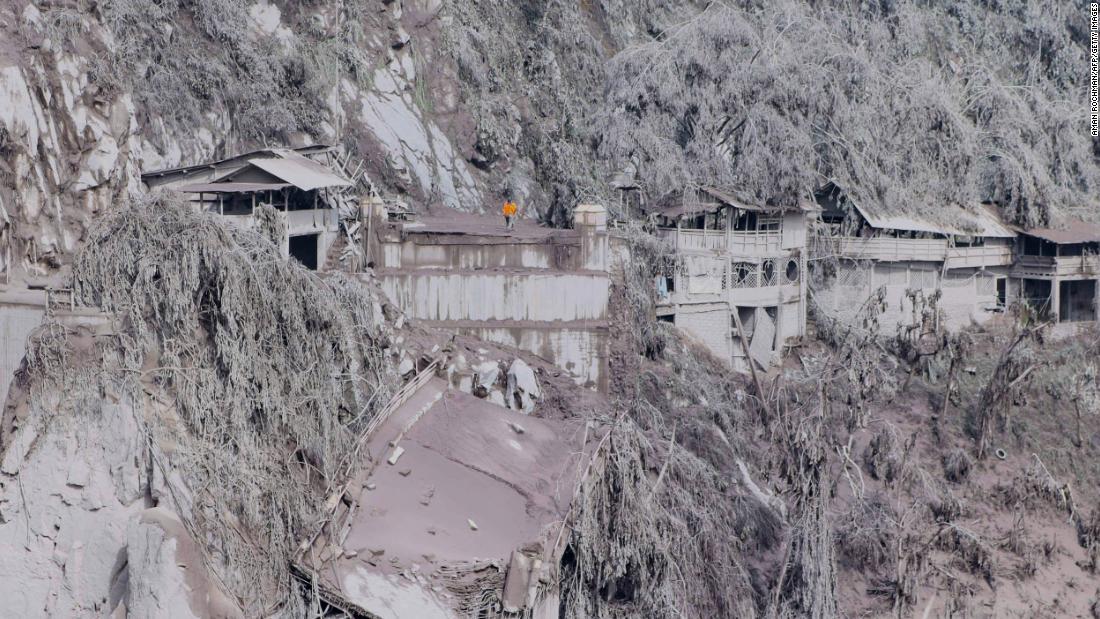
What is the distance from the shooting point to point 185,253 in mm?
22375

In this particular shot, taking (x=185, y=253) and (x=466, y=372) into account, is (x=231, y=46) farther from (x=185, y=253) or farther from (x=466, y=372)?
(x=185, y=253)

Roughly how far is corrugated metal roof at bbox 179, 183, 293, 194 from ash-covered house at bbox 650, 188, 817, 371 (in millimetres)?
10208

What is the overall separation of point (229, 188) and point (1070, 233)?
2628cm

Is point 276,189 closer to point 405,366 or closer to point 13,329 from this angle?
point 405,366

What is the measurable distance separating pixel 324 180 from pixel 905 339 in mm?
17356

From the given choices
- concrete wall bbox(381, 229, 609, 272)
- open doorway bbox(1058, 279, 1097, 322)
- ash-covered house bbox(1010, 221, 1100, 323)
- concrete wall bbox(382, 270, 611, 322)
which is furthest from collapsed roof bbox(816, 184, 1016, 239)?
concrete wall bbox(382, 270, 611, 322)

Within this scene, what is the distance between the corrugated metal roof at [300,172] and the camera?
31.1 metres

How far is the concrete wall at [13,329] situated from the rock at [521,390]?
9478mm

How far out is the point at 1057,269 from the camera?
4353cm

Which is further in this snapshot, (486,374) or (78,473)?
(486,374)

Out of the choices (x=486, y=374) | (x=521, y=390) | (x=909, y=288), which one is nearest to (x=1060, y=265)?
(x=909, y=288)

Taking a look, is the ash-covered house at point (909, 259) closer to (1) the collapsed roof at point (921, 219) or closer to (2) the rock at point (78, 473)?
(1) the collapsed roof at point (921, 219)

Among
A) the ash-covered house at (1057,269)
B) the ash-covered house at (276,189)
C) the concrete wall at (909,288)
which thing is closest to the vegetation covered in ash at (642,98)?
→ the ash-covered house at (1057,269)

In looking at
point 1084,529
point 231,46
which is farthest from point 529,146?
point 1084,529
